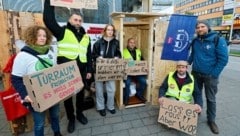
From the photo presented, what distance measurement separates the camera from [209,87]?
9.80 ft

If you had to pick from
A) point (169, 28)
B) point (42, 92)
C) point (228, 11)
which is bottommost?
point (42, 92)

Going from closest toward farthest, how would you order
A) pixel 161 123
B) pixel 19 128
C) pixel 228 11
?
1. pixel 19 128
2. pixel 161 123
3. pixel 228 11

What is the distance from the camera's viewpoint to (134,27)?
4480 millimetres

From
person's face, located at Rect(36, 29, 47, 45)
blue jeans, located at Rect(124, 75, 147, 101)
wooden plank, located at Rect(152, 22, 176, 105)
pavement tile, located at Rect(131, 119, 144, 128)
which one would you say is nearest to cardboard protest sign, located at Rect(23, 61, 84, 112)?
person's face, located at Rect(36, 29, 47, 45)

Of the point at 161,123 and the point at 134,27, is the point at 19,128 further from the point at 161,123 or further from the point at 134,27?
the point at 134,27

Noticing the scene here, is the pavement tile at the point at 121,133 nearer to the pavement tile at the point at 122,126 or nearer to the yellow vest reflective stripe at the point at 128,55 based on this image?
the pavement tile at the point at 122,126

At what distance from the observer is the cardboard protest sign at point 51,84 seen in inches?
77.1

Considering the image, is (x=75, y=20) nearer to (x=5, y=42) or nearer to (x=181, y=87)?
(x=5, y=42)

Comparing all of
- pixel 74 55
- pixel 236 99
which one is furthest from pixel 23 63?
pixel 236 99

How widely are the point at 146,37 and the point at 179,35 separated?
876 mm

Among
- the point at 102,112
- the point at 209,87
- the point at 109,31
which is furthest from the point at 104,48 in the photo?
the point at 209,87

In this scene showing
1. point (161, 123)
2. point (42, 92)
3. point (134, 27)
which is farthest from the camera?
point (134, 27)

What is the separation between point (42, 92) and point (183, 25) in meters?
2.78

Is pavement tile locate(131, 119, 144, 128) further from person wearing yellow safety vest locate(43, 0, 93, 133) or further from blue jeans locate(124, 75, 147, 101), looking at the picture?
person wearing yellow safety vest locate(43, 0, 93, 133)
